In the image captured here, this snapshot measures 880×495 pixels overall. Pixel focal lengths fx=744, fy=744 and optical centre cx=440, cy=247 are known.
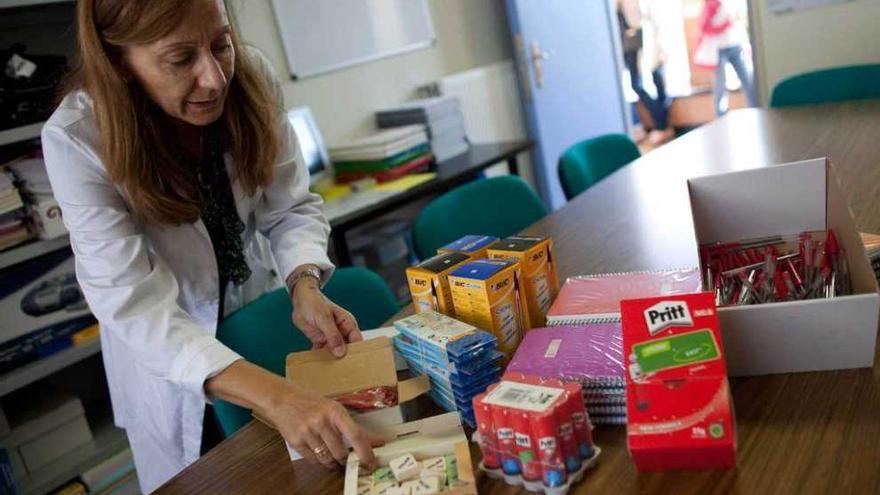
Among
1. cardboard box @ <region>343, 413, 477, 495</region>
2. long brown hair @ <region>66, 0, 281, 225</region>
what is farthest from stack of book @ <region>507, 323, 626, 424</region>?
long brown hair @ <region>66, 0, 281, 225</region>

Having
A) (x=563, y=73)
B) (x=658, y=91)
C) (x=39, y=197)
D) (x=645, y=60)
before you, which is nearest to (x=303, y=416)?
(x=39, y=197)

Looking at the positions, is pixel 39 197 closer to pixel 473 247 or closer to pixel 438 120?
pixel 473 247

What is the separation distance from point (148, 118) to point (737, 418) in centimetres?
102

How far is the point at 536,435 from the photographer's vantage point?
2.51 ft

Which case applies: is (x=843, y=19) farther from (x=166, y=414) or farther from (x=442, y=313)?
(x=166, y=414)

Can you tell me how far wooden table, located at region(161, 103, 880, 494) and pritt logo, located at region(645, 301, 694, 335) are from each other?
0.13 meters

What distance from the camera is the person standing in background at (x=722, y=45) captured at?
5043 mm

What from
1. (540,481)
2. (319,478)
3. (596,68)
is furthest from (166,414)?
(596,68)

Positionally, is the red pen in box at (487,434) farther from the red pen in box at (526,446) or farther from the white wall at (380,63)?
the white wall at (380,63)

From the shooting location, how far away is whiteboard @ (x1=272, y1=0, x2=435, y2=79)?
10.1ft

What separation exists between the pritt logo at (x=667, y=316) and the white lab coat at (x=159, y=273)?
1.90ft

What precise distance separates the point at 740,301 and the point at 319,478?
59cm

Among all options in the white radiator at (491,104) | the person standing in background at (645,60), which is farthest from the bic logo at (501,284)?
the person standing in background at (645,60)

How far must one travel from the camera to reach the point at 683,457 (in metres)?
0.76
